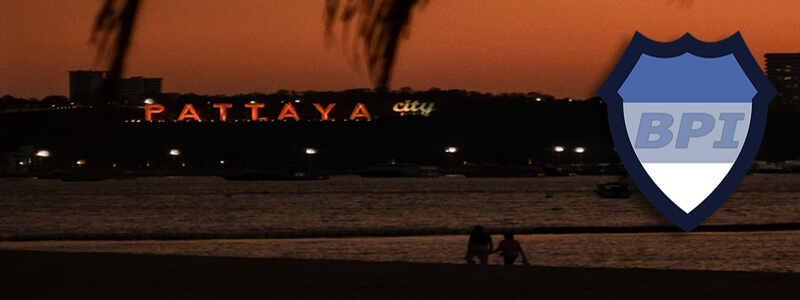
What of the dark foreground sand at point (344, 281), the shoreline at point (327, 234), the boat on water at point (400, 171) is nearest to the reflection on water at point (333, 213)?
the shoreline at point (327, 234)

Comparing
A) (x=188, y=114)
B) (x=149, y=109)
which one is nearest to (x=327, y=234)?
(x=149, y=109)

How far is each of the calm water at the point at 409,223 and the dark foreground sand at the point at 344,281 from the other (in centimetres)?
793

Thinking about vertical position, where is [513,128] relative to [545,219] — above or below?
above

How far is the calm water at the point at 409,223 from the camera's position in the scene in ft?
103

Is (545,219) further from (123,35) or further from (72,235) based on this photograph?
(123,35)

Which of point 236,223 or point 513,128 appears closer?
point 236,223

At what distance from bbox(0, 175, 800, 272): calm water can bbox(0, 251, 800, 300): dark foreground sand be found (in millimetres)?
7927

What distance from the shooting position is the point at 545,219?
56656mm

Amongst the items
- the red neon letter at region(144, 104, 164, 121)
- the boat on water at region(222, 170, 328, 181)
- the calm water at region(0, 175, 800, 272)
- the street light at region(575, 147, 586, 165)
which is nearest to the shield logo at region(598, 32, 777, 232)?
the calm water at region(0, 175, 800, 272)

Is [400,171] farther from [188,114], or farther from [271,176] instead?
[188,114]

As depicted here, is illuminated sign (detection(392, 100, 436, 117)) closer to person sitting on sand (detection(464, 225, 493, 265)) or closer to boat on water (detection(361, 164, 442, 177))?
person sitting on sand (detection(464, 225, 493, 265))

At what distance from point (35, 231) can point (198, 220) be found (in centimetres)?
1171

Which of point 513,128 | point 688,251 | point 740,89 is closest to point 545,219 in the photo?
point 688,251

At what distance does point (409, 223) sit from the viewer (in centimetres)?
5272
